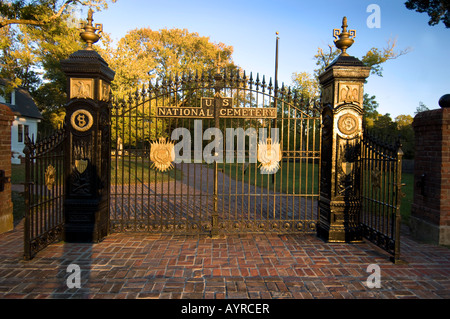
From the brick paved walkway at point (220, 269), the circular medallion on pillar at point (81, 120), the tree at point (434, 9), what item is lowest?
the brick paved walkway at point (220, 269)

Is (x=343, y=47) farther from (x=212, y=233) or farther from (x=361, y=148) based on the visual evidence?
(x=212, y=233)

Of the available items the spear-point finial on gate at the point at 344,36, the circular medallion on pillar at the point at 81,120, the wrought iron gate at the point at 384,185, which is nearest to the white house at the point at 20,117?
the circular medallion on pillar at the point at 81,120

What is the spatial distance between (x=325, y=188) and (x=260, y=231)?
65.4 inches

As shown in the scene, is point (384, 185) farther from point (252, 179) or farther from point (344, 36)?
point (252, 179)

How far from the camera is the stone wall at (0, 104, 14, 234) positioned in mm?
5859

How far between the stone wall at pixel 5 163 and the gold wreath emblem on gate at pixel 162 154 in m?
3.20

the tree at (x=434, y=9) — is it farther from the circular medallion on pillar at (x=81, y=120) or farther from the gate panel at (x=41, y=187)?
the gate panel at (x=41, y=187)

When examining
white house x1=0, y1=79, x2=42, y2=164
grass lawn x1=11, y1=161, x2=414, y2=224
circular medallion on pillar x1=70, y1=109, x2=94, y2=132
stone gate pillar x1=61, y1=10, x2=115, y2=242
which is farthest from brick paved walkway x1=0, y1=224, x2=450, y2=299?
white house x1=0, y1=79, x2=42, y2=164

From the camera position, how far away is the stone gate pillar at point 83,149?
5332mm

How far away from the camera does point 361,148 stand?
222 inches

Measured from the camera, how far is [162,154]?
5.88 metres
